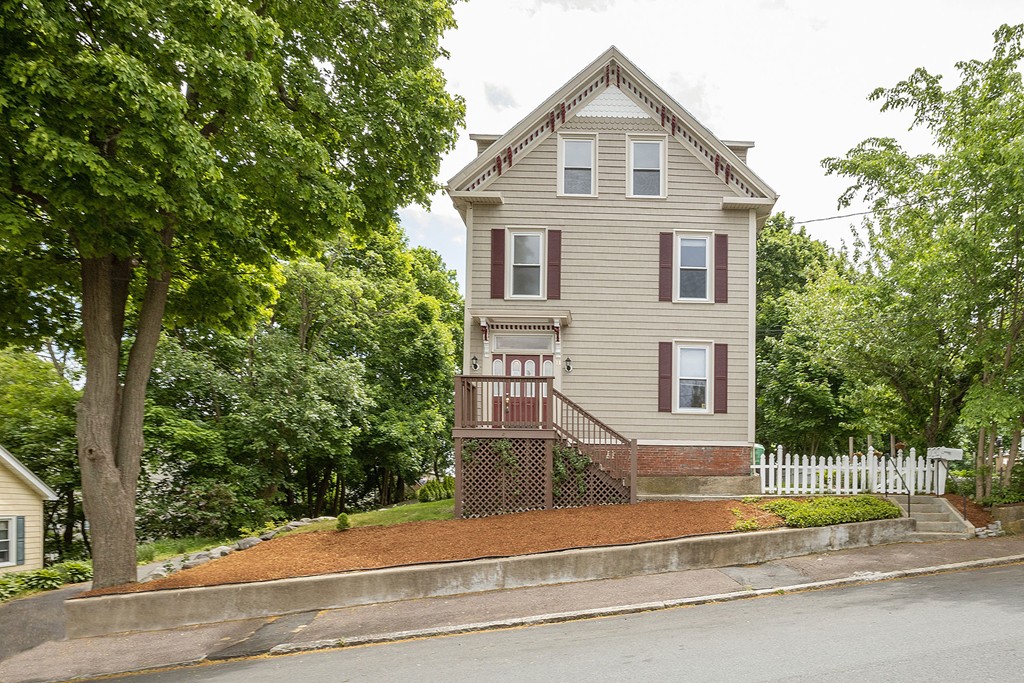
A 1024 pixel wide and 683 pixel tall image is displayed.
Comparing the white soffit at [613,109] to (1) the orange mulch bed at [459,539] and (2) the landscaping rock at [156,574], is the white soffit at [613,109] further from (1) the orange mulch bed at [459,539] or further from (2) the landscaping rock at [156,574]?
(2) the landscaping rock at [156,574]

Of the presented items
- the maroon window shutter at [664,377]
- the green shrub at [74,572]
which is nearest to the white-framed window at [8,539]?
the green shrub at [74,572]

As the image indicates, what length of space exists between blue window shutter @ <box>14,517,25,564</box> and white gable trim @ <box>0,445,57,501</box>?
2.61ft

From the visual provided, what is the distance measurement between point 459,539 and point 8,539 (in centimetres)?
1349

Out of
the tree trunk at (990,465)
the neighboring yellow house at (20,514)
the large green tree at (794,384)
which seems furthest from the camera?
the large green tree at (794,384)

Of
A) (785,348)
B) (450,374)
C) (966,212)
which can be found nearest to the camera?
(966,212)

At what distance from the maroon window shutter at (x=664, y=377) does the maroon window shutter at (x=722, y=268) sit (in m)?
1.75

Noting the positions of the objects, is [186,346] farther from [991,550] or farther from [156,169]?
[991,550]

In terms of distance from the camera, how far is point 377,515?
16.6 m

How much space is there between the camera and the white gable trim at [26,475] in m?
18.0

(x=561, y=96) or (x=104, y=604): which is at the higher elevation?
(x=561, y=96)

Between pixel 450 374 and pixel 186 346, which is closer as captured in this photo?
pixel 186 346

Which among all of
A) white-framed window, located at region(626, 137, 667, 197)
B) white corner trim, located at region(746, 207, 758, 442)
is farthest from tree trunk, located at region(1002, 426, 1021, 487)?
white-framed window, located at region(626, 137, 667, 197)

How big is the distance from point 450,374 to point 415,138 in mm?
17526

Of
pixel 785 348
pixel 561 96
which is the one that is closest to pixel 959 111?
pixel 561 96
